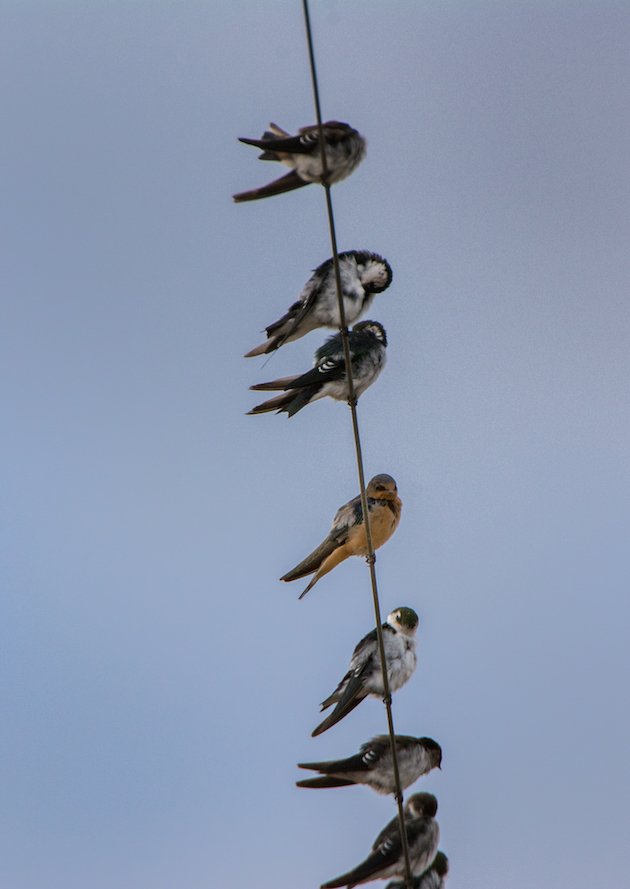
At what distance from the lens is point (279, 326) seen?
8.80m

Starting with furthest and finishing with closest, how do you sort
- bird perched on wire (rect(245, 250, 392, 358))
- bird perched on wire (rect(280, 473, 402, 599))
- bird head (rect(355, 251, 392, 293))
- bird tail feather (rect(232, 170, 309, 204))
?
bird perched on wire (rect(280, 473, 402, 599))
bird head (rect(355, 251, 392, 293))
bird perched on wire (rect(245, 250, 392, 358))
bird tail feather (rect(232, 170, 309, 204))

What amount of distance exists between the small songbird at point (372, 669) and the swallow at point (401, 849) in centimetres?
69

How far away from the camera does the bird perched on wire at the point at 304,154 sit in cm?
752

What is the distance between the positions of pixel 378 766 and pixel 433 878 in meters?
0.71

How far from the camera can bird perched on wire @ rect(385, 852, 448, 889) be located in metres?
7.93

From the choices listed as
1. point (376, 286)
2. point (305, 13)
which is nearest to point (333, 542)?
point (376, 286)

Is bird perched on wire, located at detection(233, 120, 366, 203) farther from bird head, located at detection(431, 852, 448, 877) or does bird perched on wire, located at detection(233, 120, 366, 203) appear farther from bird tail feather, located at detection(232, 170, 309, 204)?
bird head, located at detection(431, 852, 448, 877)

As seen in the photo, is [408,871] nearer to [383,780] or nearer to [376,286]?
[383,780]

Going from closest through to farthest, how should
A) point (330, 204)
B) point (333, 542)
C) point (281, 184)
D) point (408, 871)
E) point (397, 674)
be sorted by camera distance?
1. point (330, 204)
2. point (408, 871)
3. point (281, 184)
4. point (397, 674)
5. point (333, 542)

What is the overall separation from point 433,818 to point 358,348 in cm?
306

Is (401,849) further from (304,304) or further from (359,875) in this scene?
(304,304)

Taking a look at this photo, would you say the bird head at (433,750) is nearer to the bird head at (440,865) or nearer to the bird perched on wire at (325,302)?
the bird head at (440,865)

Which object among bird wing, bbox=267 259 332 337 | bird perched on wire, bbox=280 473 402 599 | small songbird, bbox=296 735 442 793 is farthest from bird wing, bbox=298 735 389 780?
bird wing, bbox=267 259 332 337

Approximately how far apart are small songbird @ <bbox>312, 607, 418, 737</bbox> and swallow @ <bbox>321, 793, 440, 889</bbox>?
689mm
